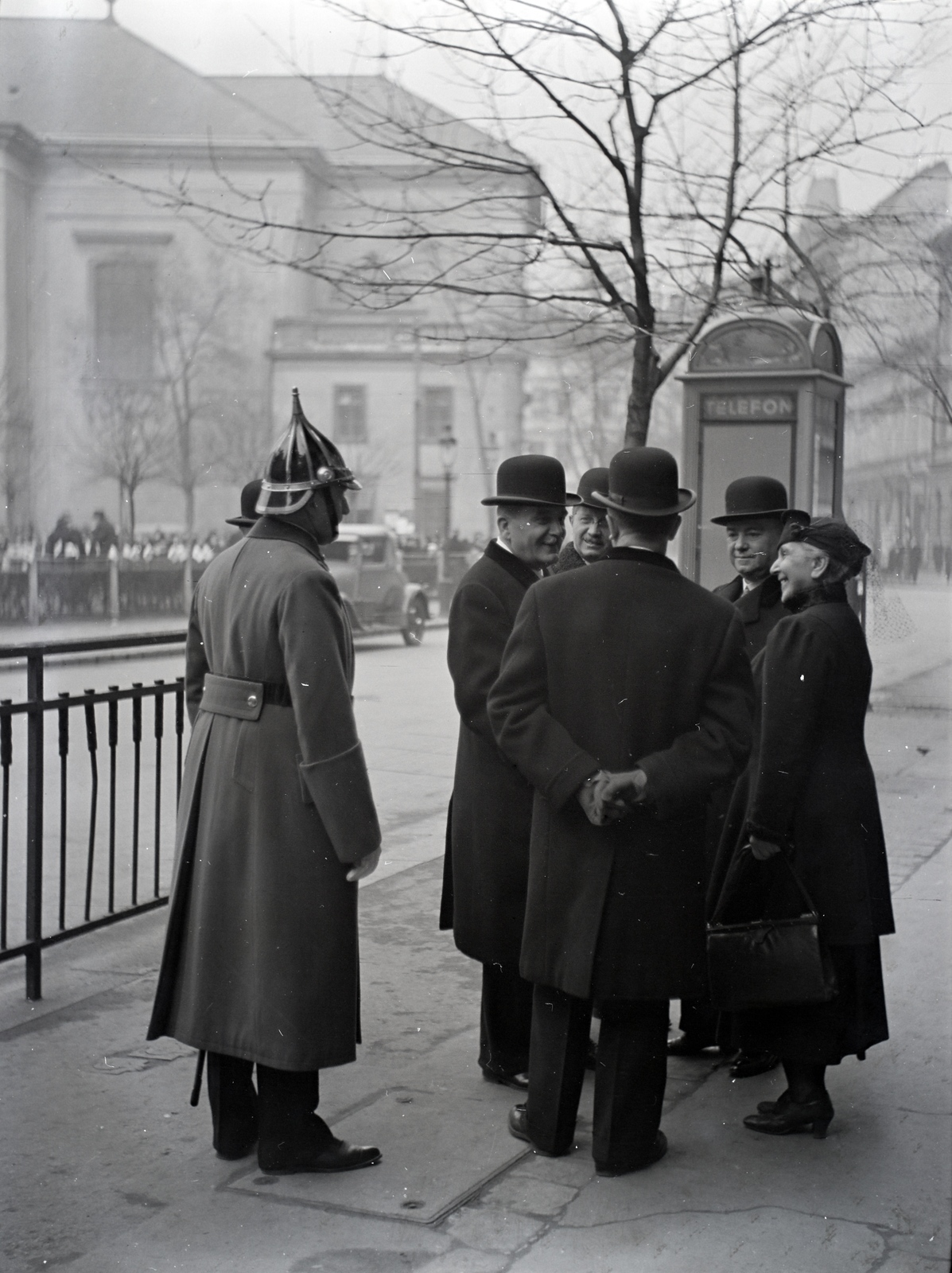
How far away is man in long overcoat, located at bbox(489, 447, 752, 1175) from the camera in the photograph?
3346 millimetres

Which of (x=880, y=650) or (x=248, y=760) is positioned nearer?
(x=248, y=760)

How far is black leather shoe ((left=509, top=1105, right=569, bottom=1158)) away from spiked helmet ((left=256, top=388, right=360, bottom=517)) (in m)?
1.65

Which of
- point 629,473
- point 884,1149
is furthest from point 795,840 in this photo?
point 629,473

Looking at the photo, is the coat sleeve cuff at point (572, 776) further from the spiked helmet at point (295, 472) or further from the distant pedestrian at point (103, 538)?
the distant pedestrian at point (103, 538)

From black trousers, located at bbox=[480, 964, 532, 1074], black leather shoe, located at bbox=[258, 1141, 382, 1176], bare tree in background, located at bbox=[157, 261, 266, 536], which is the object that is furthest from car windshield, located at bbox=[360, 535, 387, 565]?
black leather shoe, located at bbox=[258, 1141, 382, 1176]

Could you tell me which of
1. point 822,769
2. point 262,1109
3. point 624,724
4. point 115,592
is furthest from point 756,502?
point 115,592

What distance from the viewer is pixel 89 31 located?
10.8m

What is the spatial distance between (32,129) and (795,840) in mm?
14332

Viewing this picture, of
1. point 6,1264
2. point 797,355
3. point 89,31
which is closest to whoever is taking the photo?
point 6,1264

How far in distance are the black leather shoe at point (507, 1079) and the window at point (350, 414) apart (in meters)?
22.3

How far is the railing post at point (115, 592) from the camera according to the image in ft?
75.5

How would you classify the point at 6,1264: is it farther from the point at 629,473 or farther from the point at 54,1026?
the point at 629,473

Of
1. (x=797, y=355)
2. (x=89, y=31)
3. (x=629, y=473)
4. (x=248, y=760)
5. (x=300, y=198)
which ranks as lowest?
(x=248, y=760)

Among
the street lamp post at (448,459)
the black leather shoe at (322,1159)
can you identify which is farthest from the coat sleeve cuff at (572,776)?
the street lamp post at (448,459)
